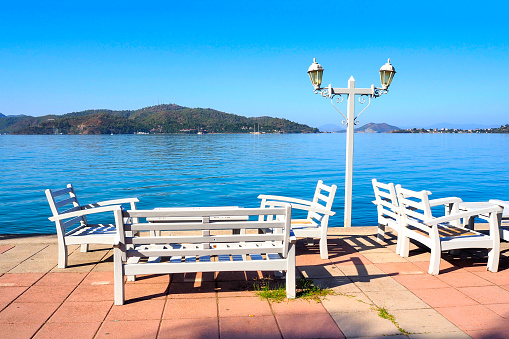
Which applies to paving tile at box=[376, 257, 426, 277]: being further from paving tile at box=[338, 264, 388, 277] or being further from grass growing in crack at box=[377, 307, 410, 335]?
grass growing in crack at box=[377, 307, 410, 335]

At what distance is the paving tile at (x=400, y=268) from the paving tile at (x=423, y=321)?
3.56 feet

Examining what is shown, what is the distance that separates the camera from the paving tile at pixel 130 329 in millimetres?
3234

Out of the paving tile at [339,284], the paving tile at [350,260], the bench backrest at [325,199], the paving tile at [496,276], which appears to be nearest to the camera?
the paving tile at [339,284]

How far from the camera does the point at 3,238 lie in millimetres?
6480

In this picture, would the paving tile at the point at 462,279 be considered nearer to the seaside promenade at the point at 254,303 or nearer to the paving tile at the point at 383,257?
the seaside promenade at the point at 254,303

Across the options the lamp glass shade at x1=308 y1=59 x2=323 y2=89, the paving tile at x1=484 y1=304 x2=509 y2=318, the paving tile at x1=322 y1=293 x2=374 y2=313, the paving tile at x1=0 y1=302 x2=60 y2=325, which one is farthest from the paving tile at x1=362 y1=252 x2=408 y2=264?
the paving tile at x1=0 y1=302 x2=60 y2=325

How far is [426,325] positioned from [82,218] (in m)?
4.40

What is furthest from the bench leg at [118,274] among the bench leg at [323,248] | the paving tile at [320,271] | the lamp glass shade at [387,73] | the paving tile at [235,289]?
the lamp glass shade at [387,73]

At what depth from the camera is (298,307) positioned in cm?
380

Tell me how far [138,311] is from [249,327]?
3.36 feet

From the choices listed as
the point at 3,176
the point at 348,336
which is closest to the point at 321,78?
the point at 348,336

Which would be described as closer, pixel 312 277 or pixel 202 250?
pixel 202 250

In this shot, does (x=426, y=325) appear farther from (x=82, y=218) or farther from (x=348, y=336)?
(x=82, y=218)

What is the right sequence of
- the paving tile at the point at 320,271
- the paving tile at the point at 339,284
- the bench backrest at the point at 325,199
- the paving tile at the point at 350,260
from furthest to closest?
the bench backrest at the point at 325,199 < the paving tile at the point at 350,260 < the paving tile at the point at 320,271 < the paving tile at the point at 339,284
